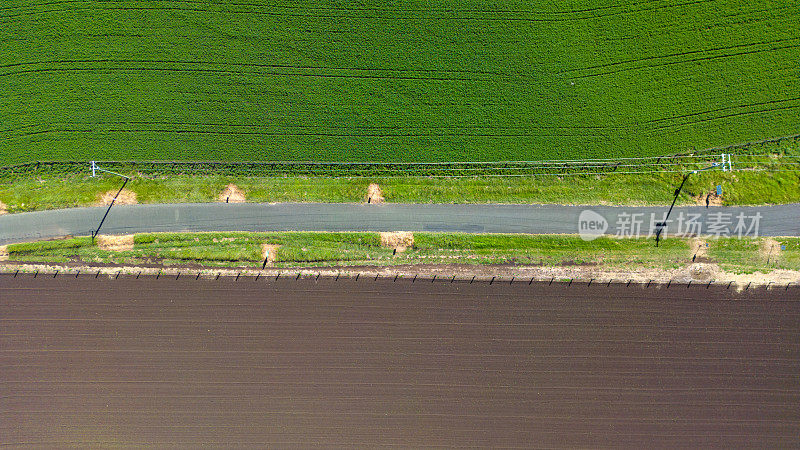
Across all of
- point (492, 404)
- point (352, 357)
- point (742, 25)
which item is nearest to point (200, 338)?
point (352, 357)

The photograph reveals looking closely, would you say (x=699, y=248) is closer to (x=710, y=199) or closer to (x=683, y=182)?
(x=710, y=199)

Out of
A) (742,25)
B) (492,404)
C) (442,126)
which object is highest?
(742,25)

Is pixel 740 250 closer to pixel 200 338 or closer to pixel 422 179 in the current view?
pixel 422 179

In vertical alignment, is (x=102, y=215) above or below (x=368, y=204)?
below

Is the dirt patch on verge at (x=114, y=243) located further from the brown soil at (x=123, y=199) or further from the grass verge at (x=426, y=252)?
the brown soil at (x=123, y=199)

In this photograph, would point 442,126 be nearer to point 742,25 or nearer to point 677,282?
point 677,282

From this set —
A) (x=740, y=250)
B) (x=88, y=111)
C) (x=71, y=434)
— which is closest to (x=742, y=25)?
(x=740, y=250)

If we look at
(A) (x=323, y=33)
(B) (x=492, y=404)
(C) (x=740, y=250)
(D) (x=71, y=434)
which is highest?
(A) (x=323, y=33)
